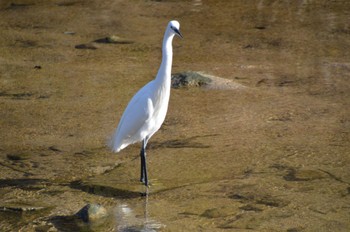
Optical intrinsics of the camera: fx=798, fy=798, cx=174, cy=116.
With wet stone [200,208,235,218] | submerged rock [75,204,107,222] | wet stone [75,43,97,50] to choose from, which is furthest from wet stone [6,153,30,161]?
wet stone [75,43,97,50]

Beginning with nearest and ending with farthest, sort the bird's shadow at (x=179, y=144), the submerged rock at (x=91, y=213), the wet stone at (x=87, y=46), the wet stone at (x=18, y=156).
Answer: the submerged rock at (x=91, y=213)
the wet stone at (x=18, y=156)
the bird's shadow at (x=179, y=144)
the wet stone at (x=87, y=46)

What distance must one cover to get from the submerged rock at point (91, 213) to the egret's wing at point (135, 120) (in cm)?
88

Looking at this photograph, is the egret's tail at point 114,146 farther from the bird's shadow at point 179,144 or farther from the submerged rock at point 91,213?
the submerged rock at point 91,213

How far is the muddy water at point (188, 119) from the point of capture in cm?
588

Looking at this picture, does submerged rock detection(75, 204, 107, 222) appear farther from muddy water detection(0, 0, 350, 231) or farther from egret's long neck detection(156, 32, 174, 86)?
egret's long neck detection(156, 32, 174, 86)

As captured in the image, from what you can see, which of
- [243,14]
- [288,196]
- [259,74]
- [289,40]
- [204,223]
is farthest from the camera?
[243,14]

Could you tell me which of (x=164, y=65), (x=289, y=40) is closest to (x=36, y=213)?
(x=164, y=65)

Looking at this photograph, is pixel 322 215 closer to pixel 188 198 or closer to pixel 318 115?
pixel 188 198

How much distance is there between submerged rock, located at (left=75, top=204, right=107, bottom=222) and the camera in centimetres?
566

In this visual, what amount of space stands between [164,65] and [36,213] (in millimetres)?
1543

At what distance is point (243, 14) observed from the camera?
1209 cm

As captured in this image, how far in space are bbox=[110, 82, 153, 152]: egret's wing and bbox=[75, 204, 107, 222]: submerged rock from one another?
0.88 meters

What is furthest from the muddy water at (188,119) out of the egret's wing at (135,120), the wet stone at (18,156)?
the egret's wing at (135,120)

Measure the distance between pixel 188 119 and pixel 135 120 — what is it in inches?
58.9
